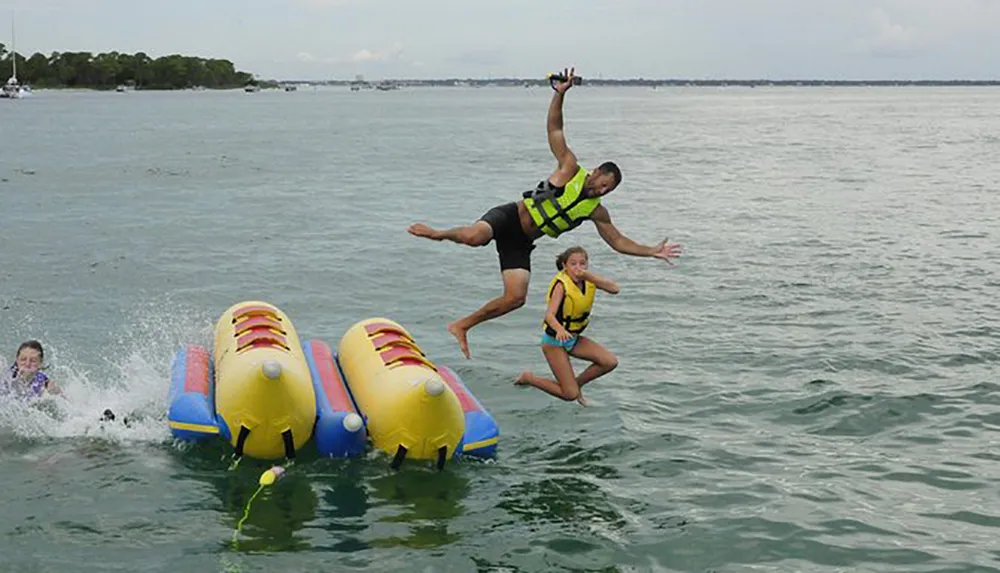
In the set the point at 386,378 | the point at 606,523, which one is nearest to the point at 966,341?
the point at 606,523

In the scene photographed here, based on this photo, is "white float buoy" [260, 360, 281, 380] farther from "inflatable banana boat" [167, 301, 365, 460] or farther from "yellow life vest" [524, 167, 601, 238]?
"yellow life vest" [524, 167, 601, 238]

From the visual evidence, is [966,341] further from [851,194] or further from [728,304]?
[851,194]

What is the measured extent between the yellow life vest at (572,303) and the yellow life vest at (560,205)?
1.48 feet

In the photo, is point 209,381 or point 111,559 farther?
point 209,381

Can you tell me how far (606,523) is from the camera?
871cm

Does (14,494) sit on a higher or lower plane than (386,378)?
lower

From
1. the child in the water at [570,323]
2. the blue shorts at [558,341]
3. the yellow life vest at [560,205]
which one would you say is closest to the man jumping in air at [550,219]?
the yellow life vest at [560,205]

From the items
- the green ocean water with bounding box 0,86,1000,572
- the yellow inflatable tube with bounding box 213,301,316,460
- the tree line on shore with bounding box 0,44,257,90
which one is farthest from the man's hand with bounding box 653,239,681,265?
the tree line on shore with bounding box 0,44,257,90

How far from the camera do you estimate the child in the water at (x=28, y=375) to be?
1052cm

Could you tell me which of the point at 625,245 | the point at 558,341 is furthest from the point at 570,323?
the point at 625,245

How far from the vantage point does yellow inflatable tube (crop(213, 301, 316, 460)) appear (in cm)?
873

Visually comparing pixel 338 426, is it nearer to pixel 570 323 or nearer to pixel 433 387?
pixel 433 387

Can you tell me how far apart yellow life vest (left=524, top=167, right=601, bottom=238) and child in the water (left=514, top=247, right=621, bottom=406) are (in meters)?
0.26

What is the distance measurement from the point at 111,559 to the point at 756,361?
27.0 ft
